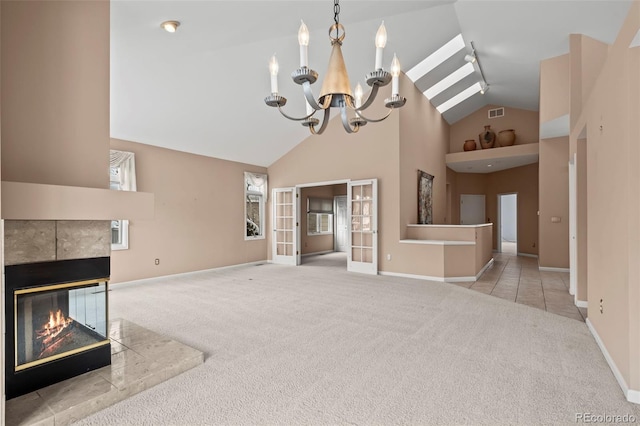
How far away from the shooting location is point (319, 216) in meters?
10.3

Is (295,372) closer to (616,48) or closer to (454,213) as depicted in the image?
(616,48)

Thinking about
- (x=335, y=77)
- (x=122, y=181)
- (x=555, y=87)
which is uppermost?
(x=555, y=87)

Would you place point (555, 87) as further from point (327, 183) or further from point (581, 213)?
point (327, 183)

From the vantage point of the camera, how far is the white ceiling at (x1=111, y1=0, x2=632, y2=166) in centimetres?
346

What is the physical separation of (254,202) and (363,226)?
2869mm

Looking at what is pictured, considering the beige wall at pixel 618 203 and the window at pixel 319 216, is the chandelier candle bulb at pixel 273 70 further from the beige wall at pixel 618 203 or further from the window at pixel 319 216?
the window at pixel 319 216

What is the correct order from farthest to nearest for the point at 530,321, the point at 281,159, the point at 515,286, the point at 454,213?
1. the point at 454,213
2. the point at 281,159
3. the point at 515,286
4. the point at 530,321

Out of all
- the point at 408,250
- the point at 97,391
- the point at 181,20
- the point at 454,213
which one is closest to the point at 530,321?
the point at 408,250

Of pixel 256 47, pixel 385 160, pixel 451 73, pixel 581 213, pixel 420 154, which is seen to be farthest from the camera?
pixel 420 154

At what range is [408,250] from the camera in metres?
6.04

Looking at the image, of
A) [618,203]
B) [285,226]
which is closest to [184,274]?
[285,226]

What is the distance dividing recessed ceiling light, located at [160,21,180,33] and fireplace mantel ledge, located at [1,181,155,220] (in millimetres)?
2011

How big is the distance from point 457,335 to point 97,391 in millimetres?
2956

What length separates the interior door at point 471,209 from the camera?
1067 centimetres
